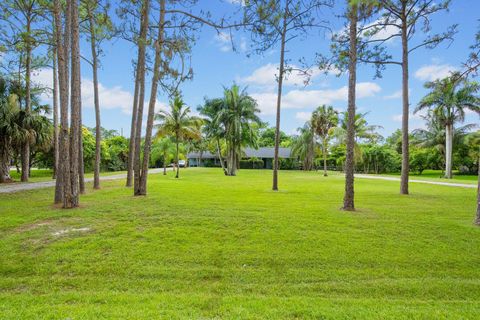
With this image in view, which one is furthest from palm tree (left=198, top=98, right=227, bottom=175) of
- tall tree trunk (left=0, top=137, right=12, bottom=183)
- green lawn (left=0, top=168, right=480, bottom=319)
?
green lawn (left=0, top=168, right=480, bottom=319)

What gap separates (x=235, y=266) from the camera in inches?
161

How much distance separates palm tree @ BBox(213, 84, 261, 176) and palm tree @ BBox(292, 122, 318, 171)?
1544 centimetres

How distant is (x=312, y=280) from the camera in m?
3.71

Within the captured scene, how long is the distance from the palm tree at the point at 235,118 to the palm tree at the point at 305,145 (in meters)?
15.4

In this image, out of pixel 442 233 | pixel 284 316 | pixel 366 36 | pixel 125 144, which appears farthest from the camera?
pixel 125 144

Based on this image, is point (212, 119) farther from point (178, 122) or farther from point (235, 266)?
point (235, 266)

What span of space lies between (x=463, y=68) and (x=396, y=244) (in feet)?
19.6

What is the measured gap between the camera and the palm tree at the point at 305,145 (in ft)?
136

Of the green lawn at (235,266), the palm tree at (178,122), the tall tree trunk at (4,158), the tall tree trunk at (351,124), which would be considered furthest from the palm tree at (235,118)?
the green lawn at (235,266)

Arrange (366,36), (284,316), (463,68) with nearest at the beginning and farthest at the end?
(284,316), (463,68), (366,36)

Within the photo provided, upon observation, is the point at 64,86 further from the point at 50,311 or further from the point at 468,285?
the point at 468,285

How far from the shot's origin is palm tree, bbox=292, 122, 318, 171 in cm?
4150

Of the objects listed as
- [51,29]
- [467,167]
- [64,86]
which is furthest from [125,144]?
[467,167]

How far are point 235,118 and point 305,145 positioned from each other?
18329mm
